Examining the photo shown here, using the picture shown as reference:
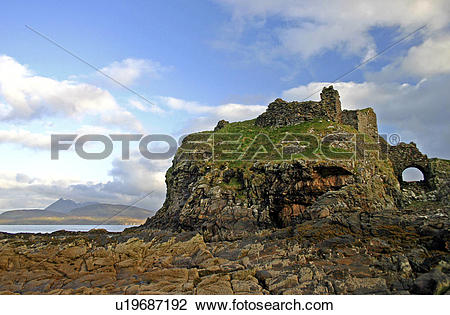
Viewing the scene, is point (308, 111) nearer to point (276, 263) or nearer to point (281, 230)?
point (281, 230)

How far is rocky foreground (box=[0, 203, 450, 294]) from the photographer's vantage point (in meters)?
13.1

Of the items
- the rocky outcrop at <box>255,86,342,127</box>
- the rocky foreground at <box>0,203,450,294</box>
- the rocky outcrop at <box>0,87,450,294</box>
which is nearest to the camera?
the rocky foreground at <box>0,203,450,294</box>

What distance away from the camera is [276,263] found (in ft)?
53.8

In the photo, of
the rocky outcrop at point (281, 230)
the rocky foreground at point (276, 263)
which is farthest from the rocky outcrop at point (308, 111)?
the rocky foreground at point (276, 263)

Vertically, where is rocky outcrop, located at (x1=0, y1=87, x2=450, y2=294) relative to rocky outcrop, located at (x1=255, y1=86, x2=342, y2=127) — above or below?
below

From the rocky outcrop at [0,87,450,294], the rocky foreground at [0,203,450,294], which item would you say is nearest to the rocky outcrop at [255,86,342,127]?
the rocky outcrop at [0,87,450,294]

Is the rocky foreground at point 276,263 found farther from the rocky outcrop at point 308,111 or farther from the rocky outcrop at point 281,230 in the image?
the rocky outcrop at point 308,111

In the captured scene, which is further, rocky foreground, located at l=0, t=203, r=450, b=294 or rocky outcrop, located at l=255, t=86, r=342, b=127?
rocky outcrop, located at l=255, t=86, r=342, b=127

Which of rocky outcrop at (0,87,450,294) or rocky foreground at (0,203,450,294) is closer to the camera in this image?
rocky foreground at (0,203,450,294)

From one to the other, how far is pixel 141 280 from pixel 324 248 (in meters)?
10.3

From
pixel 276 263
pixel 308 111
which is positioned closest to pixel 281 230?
pixel 276 263

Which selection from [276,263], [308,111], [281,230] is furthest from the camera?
Answer: [308,111]

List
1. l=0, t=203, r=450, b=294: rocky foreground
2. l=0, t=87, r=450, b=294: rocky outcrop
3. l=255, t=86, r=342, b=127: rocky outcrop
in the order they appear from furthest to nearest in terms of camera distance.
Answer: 1. l=255, t=86, r=342, b=127: rocky outcrop
2. l=0, t=87, r=450, b=294: rocky outcrop
3. l=0, t=203, r=450, b=294: rocky foreground

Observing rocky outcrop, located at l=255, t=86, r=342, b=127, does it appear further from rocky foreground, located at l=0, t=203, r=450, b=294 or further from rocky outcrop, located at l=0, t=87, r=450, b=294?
rocky foreground, located at l=0, t=203, r=450, b=294
